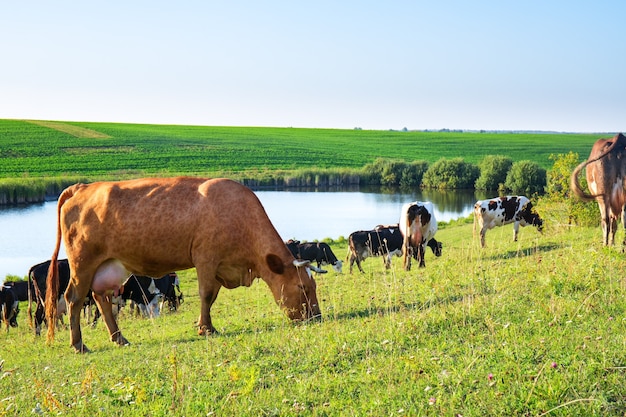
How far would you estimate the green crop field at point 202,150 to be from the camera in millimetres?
85750

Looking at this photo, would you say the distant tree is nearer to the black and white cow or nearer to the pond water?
the pond water

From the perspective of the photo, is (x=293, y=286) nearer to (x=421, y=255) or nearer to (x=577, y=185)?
(x=577, y=185)

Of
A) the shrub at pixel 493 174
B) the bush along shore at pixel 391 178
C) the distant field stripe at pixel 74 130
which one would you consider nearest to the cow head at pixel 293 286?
the bush along shore at pixel 391 178

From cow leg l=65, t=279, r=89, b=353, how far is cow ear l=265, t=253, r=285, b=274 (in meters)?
2.80

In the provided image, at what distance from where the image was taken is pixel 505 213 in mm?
23672

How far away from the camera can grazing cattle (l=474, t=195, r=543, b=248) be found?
76.5 feet

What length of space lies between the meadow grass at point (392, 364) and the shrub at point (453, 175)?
65.5 meters

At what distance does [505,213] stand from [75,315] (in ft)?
56.2

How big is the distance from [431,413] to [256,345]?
2.72m

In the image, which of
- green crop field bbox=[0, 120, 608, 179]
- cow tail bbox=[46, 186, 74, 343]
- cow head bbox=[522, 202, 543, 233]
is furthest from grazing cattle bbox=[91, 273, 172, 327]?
green crop field bbox=[0, 120, 608, 179]

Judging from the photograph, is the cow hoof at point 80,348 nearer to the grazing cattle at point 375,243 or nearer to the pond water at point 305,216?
the grazing cattle at point 375,243

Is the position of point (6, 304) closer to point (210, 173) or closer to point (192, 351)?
point (192, 351)

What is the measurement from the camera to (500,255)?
685 inches

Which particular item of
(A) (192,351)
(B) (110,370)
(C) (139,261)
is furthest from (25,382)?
(C) (139,261)
